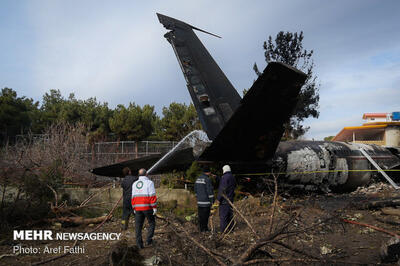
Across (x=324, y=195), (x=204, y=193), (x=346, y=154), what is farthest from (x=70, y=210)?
(x=346, y=154)

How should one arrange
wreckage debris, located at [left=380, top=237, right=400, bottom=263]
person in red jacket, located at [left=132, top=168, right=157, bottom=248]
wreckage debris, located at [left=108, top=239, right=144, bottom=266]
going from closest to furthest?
wreckage debris, located at [left=108, top=239, right=144, bottom=266] < wreckage debris, located at [left=380, top=237, right=400, bottom=263] < person in red jacket, located at [left=132, top=168, right=157, bottom=248]

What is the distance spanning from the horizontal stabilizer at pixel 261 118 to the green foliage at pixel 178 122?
22.7 metres

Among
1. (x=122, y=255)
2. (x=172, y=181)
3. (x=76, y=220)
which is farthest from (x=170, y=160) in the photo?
(x=122, y=255)

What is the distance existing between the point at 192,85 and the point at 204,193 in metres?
3.35

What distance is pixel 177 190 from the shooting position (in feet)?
32.6

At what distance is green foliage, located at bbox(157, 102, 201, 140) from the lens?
104ft

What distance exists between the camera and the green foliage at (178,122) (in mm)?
31547

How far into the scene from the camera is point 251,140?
6.89 meters

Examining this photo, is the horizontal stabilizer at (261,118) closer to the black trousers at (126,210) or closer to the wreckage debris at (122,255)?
the black trousers at (126,210)

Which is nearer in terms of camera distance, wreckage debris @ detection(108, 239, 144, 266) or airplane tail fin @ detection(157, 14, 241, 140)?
wreckage debris @ detection(108, 239, 144, 266)

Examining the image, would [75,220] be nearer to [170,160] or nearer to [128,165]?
[128,165]

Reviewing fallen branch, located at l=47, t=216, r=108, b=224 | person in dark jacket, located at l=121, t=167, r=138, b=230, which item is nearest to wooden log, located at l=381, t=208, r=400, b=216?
person in dark jacket, located at l=121, t=167, r=138, b=230

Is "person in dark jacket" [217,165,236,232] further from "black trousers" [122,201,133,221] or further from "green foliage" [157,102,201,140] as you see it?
"green foliage" [157,102,201,140]

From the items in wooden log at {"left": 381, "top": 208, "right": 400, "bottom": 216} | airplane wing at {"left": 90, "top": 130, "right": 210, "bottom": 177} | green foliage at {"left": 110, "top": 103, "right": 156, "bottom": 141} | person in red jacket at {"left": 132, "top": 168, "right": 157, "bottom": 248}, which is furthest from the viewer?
green foliage at {"left": 110, "top": 103, "right": 156, "bottom": 141}
